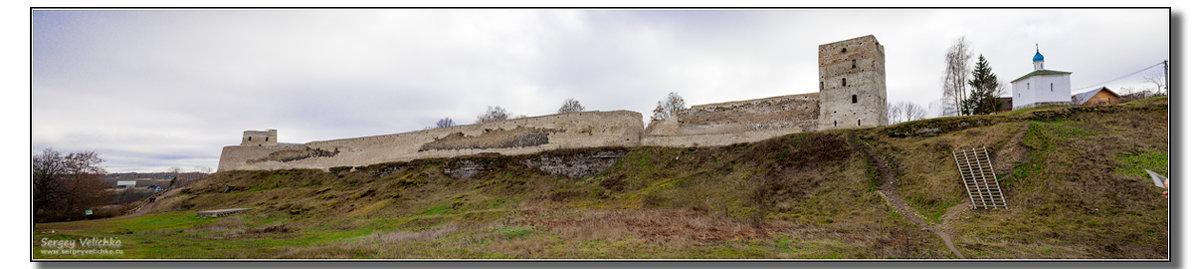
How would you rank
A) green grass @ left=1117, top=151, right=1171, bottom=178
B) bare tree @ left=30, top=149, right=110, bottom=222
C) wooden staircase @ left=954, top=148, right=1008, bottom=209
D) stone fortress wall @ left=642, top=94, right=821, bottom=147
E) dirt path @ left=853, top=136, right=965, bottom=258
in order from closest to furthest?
bare tree @ left=30, top=149, right=110, bottom=222 → dirt path @ left=853, top=136, right=965, bottom=258 → green grass @ left=1117, top=151, right=1171, bottom=178 → wooden staircase @ left=954, top=148, right=1008, bottom=209 → stone fortress wall @ left=642, top=94, right=821, bottom=147

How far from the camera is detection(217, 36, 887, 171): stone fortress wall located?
23172mm

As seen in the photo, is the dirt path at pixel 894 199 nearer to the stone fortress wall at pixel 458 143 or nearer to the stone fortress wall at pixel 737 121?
the stone fortress wall at pixel 737 121

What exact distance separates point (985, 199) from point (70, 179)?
25.0 meters

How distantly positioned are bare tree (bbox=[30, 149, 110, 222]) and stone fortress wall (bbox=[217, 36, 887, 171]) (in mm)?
15746

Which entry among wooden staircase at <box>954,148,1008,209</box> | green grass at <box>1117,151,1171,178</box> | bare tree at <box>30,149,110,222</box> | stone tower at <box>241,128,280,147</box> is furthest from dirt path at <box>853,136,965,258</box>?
stone tower at <box>241,128,280,147</box>

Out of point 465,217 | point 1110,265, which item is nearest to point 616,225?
point 465,217

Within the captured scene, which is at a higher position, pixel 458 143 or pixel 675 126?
pixel 675 126

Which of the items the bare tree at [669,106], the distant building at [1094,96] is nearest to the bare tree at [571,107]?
the bare tree at [669,106]

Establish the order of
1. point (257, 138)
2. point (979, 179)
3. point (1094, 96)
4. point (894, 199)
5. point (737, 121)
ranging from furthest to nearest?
point (257, 138), point (737, 121), point (1094, 96), point (894, 199), point (979, 179)

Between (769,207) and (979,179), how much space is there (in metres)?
5.95

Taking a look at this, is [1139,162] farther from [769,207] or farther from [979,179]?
[769,207]

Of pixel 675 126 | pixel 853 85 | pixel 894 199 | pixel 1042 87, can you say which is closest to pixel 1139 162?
pixel 894 199

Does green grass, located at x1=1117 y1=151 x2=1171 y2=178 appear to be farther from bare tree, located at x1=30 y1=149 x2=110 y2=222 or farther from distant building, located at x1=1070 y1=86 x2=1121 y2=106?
bare tree, located at x1=30 y1=149 x2=110 y2=222

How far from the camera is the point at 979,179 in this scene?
49.7 ft
